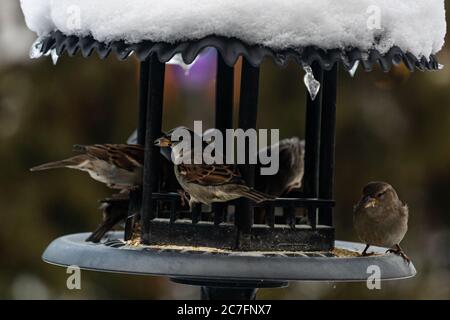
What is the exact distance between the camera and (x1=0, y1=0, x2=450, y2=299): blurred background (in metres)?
6.83

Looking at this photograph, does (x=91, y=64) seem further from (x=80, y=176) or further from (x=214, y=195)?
(x=214, y=195)

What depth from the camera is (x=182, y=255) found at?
12.1 feet

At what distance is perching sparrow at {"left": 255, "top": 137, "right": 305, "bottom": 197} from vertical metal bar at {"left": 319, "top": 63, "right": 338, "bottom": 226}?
18 cm

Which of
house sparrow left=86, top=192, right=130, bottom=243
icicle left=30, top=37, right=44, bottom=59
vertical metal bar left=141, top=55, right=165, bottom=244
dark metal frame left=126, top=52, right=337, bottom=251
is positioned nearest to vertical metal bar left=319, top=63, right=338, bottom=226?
dark metal frame left=126, top=52, right=337, bottom=251

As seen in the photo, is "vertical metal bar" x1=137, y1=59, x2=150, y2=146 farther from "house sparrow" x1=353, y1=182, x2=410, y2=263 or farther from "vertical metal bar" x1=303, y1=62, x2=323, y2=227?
"house sparrow" x1=353, y1=182, x2=410, y2=263

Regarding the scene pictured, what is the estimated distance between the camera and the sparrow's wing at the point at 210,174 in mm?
3861

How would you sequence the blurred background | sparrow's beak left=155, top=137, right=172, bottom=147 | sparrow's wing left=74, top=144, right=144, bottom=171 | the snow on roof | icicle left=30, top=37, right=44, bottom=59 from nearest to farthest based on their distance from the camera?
the snow on roof < sparrow's beak left=155, top=137, right=172, bottom=147 < icicle left=30, top=37, right=44, bottom=59 < sparrow's wing left=74, top=144, right=144, bottom=171 < the blurred background

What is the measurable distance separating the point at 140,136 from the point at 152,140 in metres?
0.54

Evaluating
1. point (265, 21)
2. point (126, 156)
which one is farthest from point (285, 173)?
point (265, 21)

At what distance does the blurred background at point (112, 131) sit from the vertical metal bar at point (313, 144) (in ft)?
7.77

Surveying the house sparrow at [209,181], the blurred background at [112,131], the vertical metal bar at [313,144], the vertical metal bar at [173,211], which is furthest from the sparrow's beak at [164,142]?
the blurred background at [112,131]

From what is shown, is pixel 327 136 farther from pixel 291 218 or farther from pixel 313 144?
pixel 291 218

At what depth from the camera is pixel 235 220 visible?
397 cm

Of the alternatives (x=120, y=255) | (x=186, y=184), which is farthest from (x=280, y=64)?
(x=120, y=255)
